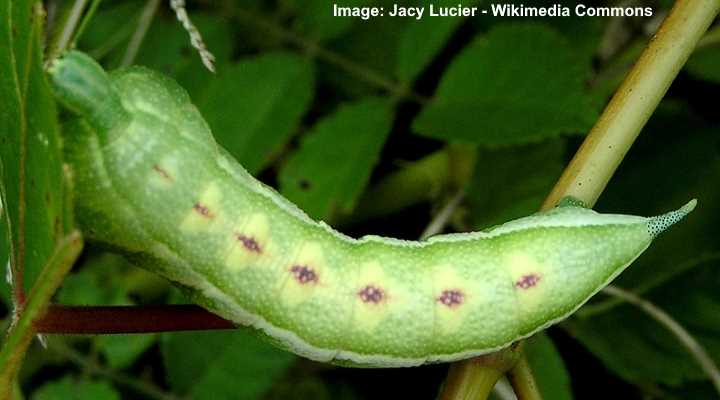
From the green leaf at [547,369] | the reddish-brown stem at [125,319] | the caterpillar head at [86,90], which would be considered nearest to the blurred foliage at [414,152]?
the green leaf at [547,369]

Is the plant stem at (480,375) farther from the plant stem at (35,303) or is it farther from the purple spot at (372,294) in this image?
the plant stem at (35,303)

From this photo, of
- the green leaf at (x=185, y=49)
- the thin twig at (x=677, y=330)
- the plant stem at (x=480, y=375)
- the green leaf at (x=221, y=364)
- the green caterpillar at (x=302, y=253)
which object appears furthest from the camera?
the green leaf at (x=185, y=49)

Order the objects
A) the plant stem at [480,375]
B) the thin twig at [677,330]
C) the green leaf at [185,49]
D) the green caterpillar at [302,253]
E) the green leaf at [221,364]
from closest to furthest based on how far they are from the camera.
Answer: the green caterpillar at [302,253] < the plant stem at [480,375] < the thin twig at [677,330] < the green leaf at [221,364] < the green leaf at [185,49]

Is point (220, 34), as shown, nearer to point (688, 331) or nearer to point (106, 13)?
point (106, 13)

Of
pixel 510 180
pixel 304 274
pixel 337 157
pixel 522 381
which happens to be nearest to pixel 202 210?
pixel 304 274

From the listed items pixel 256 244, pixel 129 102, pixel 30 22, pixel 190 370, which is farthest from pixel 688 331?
pixel 30 22

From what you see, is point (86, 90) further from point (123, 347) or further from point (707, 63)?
point (707, 63)

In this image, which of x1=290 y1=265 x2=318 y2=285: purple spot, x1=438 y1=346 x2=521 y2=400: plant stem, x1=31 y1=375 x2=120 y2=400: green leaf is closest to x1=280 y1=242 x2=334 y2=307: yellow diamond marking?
x1=290 y1=265 x2=318 y2=285: purple spot
